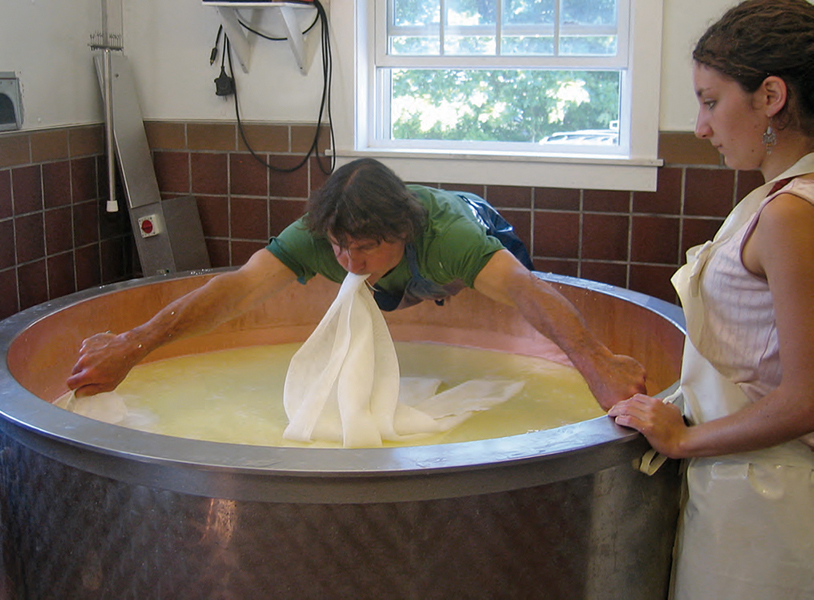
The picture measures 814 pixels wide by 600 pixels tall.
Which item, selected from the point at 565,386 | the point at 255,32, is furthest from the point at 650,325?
the point at 255,32

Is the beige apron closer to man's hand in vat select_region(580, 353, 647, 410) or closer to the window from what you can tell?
man's hand in vat select_region(580, 353, 647, 410)

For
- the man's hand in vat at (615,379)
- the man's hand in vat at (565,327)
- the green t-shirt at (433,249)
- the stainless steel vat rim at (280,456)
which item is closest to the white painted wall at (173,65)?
the green t-shirt at (433,249)

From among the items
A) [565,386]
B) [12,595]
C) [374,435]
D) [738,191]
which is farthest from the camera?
[738,191]

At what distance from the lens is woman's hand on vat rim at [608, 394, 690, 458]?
4.67 feet

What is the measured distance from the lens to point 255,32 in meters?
3.64

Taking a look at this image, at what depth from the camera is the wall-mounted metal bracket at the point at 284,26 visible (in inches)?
136

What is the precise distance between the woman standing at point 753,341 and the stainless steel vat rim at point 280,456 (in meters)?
0.12

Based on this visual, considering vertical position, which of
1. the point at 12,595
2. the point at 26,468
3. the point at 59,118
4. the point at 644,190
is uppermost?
the point at 59,118

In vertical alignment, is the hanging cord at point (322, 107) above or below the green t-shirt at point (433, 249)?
above

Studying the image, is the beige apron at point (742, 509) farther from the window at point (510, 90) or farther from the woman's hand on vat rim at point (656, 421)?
the window at point (510, 90)

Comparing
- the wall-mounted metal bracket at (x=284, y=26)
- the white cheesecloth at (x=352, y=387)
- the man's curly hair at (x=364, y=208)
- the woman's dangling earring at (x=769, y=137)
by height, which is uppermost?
the wall-mounted metal bracket at (x=284, y=26)

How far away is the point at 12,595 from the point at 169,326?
0.69 metres

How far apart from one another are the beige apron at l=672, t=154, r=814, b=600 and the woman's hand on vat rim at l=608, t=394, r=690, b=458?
0.19 ft

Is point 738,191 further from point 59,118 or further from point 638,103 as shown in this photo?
point 59,118
